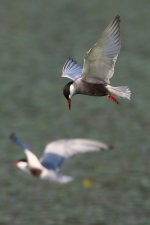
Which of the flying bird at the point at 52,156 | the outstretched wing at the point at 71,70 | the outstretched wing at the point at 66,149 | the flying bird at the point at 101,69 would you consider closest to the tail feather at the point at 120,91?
the flying bird at the point at 101,69

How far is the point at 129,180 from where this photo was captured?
1381 centimetres

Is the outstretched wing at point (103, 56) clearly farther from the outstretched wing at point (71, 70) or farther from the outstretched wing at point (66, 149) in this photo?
the outstretched wing at point (66, 149)

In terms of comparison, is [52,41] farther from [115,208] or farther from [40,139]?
[115,208]

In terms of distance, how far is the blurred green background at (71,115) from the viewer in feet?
42.7

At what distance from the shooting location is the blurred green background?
13.0 metres

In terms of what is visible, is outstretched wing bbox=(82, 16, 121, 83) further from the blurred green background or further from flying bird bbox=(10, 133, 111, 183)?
the blurred green background

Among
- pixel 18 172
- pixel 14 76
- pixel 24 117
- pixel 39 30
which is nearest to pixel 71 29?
pixel 39 30

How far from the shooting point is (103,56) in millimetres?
6941

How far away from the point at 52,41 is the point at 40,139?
5142 mm

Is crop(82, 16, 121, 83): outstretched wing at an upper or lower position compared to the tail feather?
upper

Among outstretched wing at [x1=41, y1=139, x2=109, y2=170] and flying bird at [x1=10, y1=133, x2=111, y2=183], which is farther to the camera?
outstretched wing at [x1=41, y1=139, x2=109, y2=170]

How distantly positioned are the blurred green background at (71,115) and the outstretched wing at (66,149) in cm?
199

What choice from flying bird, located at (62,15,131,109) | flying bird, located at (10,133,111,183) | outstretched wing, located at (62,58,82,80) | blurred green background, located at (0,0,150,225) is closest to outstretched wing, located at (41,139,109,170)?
flying bird, located at (10,133,111,183)

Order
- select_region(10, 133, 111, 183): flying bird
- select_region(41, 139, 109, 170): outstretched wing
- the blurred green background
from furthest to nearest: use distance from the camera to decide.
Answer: the blurred green background < select_region(41, 139, 109, 170): outstretched wing < select_region(10, 133, 111, 183): flying bird
